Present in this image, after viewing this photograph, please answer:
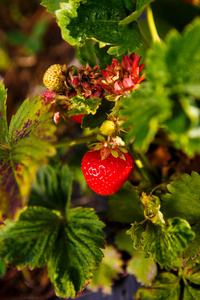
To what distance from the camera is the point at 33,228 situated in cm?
87

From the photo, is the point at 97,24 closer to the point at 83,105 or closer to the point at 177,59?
the point at 83,105

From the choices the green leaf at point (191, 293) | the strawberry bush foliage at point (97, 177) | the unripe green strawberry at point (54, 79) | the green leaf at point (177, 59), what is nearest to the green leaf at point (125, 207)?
the strawberry bush foliage at point (97, 177)

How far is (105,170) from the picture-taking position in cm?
70

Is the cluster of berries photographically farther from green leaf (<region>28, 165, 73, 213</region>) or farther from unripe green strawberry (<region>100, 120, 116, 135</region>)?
green leaf (<region>28, 165, 73, 213</region>)

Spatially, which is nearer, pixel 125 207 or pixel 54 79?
pixel 54 79

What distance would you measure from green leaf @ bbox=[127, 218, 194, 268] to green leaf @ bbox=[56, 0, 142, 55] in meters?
0.41

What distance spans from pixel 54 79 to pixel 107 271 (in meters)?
0.64

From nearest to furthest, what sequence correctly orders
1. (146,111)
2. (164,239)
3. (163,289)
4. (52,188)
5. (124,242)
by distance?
(146,111) < (164,239) < (163,289) < (124,242) < (52,188)

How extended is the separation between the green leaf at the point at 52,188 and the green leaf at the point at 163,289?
375 millimetres

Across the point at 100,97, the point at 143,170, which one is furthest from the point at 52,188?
the point at 100,97

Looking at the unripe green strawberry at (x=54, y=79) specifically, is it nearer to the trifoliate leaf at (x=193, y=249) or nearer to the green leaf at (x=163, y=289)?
the trifoliate leaf at (x=193, y=249)

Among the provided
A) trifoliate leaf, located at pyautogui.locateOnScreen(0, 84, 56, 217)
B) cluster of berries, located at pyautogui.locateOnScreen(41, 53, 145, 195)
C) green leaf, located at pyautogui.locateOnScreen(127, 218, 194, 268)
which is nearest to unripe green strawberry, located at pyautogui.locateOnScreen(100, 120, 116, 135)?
cluster of berries, located at pyautogui.locateOnScreen(41, 53, 145, 195)

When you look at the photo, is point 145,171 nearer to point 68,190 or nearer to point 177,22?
point 68,190

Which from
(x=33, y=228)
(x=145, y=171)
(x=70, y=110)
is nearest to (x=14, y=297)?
(x=33, y=228)
